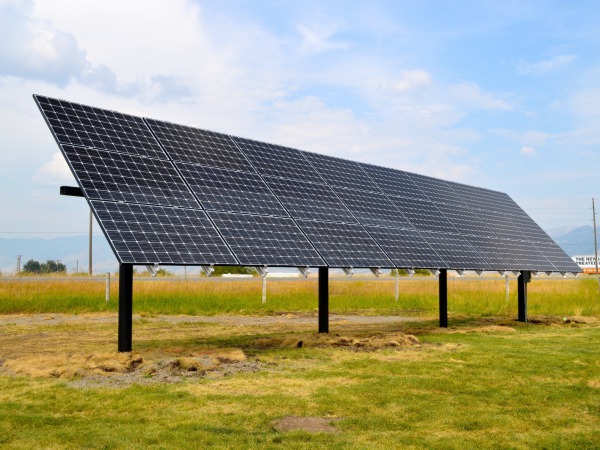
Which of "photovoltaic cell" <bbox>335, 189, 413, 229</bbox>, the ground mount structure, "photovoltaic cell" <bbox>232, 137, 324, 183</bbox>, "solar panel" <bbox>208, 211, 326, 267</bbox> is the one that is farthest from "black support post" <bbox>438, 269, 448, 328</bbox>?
"solar panel" <bbox>208, 211, 326, 267</bbox>

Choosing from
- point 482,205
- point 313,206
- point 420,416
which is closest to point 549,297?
point 482,205

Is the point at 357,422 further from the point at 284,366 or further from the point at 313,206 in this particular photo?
the point at 313,206

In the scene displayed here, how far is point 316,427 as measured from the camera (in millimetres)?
10406

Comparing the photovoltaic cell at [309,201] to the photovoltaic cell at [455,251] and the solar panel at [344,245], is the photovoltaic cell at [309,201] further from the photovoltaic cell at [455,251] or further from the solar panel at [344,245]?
the photovoltaic cell at [455,251]

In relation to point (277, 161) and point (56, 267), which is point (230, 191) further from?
point (56, 267)

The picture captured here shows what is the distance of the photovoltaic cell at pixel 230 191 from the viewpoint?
18938mm

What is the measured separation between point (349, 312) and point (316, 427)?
24.4 meters

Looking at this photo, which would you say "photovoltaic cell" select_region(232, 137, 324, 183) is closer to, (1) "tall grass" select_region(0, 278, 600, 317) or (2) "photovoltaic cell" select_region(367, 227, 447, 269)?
(2) "photovoltaic cell" select_region(367, 227, 447, 269)

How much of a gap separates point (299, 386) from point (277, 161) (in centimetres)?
1130

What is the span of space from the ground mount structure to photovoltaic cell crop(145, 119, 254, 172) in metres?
0.05

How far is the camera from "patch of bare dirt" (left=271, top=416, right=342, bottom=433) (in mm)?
10250

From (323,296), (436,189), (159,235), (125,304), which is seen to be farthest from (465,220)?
(125,304)

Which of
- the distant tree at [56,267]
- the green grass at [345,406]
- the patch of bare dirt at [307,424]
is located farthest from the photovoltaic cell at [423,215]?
the distant tree at [56,267]

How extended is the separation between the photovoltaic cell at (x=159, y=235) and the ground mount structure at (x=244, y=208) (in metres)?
0.03
